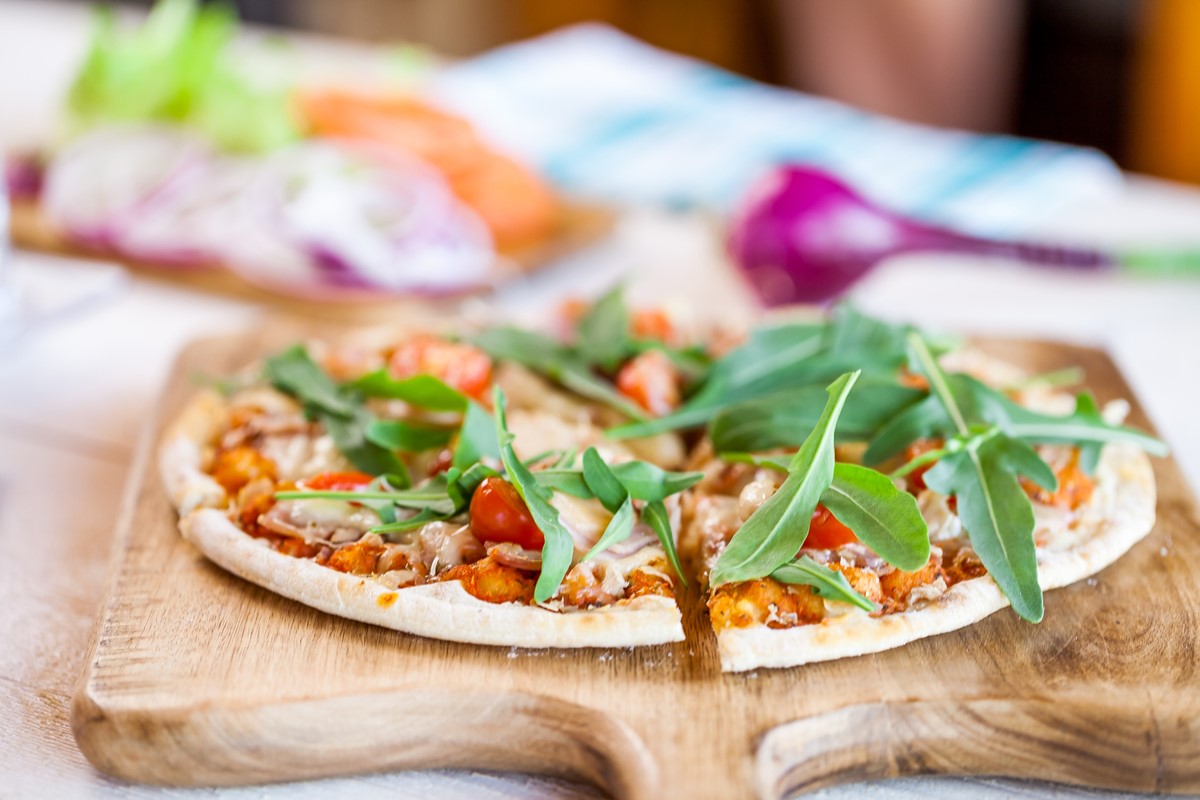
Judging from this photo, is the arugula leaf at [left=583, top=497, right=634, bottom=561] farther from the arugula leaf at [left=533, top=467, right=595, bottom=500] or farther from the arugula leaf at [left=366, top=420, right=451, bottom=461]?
the arugula leaf at [left=366, top=420, right=451, bottom=461]

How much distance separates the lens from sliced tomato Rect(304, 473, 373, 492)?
213cm

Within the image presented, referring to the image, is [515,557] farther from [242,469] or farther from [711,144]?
[711,144]

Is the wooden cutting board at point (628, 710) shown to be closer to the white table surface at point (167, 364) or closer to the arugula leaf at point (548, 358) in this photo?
the white table surface at point (167, 364)

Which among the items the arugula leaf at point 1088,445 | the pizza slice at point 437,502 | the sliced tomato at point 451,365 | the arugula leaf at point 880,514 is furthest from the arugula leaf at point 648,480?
the arugula leaf at point 1088,445

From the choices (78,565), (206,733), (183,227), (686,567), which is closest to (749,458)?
(686,567)

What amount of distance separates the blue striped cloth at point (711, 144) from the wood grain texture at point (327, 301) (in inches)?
12.7

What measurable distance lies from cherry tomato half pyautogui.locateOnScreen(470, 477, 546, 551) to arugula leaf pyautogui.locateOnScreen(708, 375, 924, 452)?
468mm

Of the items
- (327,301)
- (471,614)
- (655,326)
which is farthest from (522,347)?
(327,301)

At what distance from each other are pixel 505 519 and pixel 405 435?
38 centimetres

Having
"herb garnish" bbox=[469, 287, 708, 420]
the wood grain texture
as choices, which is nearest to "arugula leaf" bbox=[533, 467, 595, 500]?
"herb garnish" bbox=[469, 287, 708, 420]

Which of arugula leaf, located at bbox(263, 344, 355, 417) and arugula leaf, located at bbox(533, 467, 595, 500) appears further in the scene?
arugula leaf, located at bbox(263, 344, 355, 417)

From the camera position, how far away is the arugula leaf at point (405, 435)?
2.21 m

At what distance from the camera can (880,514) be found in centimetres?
189

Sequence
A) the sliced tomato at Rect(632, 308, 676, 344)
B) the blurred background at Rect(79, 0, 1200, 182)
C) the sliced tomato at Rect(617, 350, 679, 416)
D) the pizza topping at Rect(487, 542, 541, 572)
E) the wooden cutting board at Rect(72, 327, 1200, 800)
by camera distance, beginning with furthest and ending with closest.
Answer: the blurred background at Rect(79, 0, 1200, 182)
the sliced tomato at Rect(632, 308, 676, 344)
the sliced tomato at Rect(617, 350, 679, 416)
the pizza topping at Rect(487, 542, 541, 572)
the wooden cutting board at Rect(72, 327, 1200, 800)
